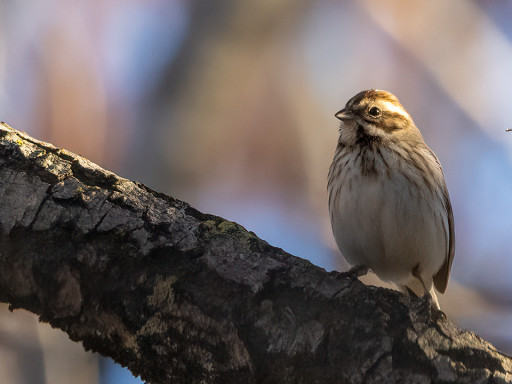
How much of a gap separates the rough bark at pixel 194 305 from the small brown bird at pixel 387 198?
4.52 feet

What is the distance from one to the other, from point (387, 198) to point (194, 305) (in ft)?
6.00

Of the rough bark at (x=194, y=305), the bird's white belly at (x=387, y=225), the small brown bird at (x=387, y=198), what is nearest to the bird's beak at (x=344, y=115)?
the small brown bird at (x=387, y=198)

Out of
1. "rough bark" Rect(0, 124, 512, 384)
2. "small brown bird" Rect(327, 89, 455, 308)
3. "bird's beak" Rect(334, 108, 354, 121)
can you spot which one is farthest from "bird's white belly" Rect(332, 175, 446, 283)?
"rough bark" Rect(0, 124, 512, 384)

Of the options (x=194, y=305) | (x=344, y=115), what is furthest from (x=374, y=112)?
(x=194, y=305)

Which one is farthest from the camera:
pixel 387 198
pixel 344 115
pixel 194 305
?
pixel 344 115

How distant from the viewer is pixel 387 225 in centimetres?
361

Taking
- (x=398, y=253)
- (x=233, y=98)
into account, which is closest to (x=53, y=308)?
(x=398, y=253)

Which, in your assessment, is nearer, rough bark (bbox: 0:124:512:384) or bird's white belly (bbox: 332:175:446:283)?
rough bark (bbox: 0:124:512:384)

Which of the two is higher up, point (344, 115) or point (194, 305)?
point (344, 115)

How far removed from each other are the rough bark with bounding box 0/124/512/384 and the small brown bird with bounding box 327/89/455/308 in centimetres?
138

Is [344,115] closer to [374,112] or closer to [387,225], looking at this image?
[374,112]

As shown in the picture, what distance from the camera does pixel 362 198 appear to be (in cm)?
362

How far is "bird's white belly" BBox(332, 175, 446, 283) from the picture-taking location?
360 cm

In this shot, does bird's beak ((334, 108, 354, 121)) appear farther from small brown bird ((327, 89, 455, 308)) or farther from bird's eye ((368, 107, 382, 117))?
bird's eye ((368, 107, 382, 117))
